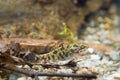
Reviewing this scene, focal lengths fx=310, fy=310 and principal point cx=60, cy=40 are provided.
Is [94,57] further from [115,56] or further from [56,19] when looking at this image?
[56,19]

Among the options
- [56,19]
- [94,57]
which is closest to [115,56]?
[94,57]

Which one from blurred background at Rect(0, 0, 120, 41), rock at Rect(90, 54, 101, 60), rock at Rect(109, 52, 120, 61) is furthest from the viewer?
blurred background at Rect(0, 0, 120, 41)

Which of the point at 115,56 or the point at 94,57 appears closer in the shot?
the point at 94,57

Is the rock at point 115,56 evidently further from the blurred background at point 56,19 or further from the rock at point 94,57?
the blurred background at point 56,19

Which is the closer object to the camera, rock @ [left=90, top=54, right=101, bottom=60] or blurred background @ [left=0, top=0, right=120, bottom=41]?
rock @ [left=90, top=54, right=101, bottom=60]

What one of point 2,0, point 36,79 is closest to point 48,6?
point 2,0

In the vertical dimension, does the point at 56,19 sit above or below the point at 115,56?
above

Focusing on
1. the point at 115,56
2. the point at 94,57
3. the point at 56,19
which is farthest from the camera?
the point at 56,19

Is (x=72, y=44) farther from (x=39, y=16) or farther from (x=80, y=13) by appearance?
(x=80, y=13)

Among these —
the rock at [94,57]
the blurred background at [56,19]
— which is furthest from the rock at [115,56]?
the blurred background at [56,19]

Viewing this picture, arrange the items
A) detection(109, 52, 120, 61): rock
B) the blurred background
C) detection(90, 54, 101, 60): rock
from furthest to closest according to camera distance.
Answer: the blurred background → detection(109, 52, 120, 61): rock → detection(90, 54, 101, 60): rock

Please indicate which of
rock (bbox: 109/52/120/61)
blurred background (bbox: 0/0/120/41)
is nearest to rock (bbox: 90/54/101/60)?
rock (bbox: 109/52/120/61)

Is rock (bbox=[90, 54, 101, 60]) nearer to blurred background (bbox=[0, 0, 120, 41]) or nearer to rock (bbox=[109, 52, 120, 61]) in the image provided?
rock (bbox=[109, 52, 120, 61])
